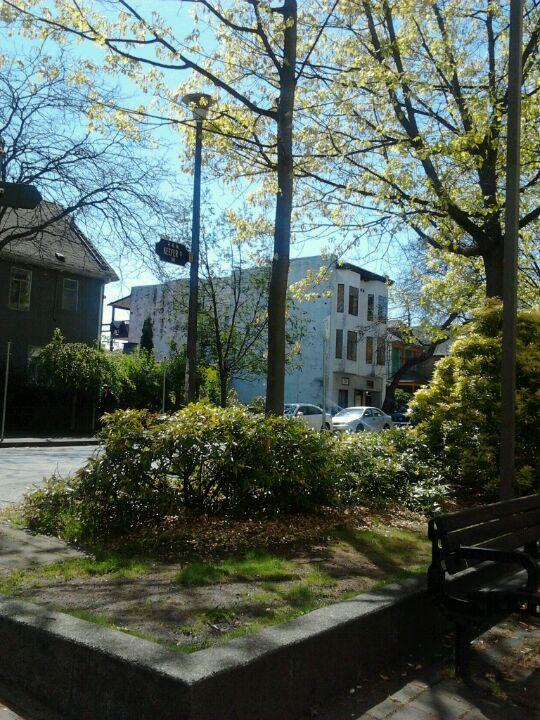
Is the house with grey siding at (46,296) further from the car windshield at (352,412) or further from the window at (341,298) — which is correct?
the window at (341,298)

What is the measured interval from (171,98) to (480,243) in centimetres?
559

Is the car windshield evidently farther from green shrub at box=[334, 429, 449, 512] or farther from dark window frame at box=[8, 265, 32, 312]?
green shrub at box=[334, 429, 449, 512]

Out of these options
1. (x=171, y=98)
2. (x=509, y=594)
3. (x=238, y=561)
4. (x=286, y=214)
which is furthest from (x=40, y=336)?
(x=509, y=594)

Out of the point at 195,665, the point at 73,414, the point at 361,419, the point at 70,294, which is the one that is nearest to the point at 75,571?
the point at 195,665

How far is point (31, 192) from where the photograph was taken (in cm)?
580

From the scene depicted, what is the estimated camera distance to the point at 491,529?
4.50 meters

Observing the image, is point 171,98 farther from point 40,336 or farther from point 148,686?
point 40,336

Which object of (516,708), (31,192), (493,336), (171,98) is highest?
(171,98)

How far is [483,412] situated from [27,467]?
855 centimetres

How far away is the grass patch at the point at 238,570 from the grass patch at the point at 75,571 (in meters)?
0.35

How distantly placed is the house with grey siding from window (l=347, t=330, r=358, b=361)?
19.2 meters

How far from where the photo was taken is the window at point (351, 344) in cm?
4641

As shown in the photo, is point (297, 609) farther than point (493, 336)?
No

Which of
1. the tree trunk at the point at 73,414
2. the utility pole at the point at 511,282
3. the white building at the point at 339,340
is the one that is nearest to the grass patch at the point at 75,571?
the utility pole at the point at 511,282
